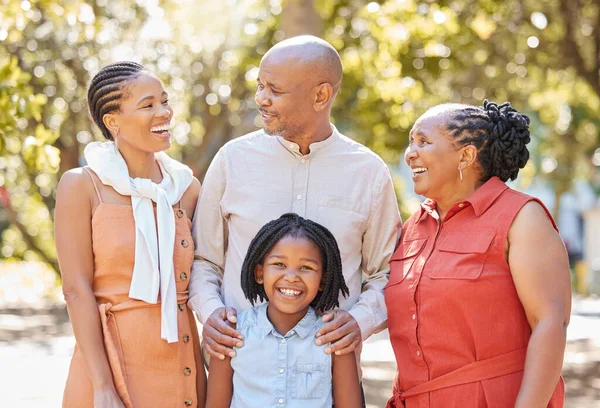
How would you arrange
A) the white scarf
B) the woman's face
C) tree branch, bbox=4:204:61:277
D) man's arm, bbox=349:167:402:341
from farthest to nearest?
tree branch, bbox=4:204:61:277 → man's arm, bbox=349:167:402:341 → the woman's face → the white scarf

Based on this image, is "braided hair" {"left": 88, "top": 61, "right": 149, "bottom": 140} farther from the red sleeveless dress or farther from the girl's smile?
the red sleeveless dress

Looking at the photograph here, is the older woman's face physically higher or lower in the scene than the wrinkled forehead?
lower

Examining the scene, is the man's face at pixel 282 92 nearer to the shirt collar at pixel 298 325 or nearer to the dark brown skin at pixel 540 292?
the shirt collar at pixel 298 325

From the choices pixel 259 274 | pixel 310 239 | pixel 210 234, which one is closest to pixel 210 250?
pixel 210 234

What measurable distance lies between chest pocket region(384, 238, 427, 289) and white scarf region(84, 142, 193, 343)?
3.27 ft

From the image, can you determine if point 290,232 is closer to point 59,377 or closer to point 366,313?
point 366,313

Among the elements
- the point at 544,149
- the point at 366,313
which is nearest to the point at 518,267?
the point at 366,313

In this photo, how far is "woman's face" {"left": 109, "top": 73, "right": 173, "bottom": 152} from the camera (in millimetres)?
4008

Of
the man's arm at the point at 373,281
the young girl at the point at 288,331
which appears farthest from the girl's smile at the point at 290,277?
the man's arm at the point at 373,281

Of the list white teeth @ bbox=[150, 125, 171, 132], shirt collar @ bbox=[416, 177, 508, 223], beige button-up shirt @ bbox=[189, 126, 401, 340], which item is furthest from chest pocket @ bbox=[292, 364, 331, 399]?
white teeth @ bbox=[150, 125, 171, 132]

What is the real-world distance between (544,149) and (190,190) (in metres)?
29.8

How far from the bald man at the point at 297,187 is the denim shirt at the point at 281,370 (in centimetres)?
37

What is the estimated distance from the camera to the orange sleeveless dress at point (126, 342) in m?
3.82

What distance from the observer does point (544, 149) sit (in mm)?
32500
